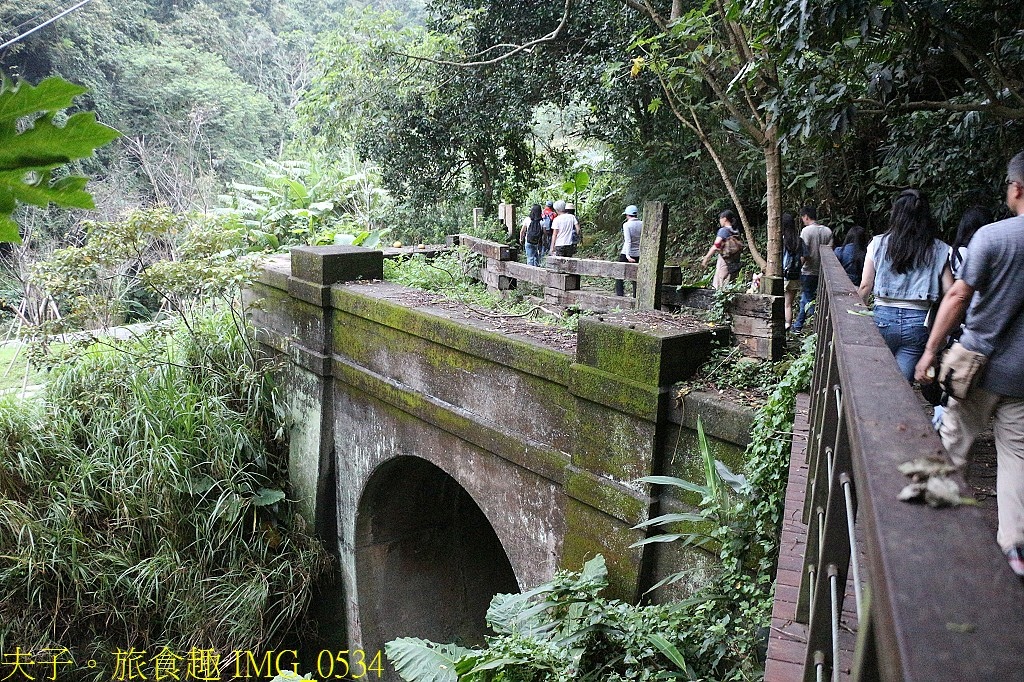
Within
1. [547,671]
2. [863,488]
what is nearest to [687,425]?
[547,671]

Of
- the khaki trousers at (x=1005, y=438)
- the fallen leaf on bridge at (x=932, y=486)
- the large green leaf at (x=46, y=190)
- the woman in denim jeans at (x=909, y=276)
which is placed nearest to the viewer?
the fallen leaf on bridge at (x=932, y=486)

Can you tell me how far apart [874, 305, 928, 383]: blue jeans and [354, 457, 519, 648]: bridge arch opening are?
4.31 m

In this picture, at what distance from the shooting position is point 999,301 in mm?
2576

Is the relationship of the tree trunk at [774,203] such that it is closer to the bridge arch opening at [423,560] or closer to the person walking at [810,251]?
the person walking at [810,251]

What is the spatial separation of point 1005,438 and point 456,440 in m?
3.61

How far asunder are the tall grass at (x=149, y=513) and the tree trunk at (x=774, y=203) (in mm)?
4826

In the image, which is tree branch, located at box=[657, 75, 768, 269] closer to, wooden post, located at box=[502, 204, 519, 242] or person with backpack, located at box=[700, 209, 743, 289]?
person with backpack, located at box=[700, 209, 743, 289]

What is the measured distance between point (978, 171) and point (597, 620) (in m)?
5.93

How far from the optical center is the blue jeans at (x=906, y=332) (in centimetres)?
358

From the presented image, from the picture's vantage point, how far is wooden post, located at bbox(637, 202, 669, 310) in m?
4.90

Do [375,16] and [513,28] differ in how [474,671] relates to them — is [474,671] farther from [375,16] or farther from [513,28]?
[375,16]

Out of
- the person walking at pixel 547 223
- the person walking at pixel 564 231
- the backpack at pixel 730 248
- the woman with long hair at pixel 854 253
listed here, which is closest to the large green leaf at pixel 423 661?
the backpack at pixel 730 248

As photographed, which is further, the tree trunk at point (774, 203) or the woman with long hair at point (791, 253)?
the woman with long hair at point (791, 253)

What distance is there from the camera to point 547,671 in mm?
3318
